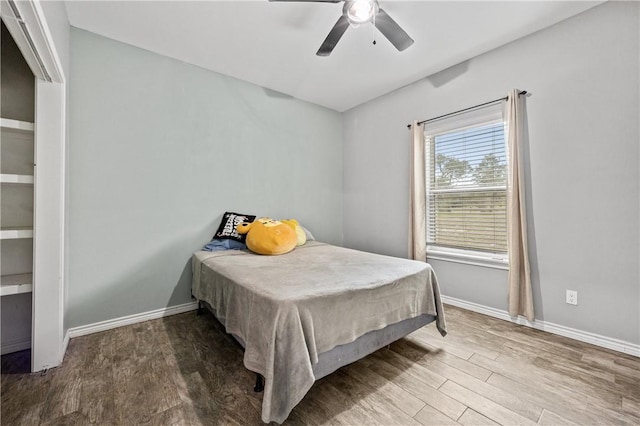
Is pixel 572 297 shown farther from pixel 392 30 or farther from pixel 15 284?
pixel 15 284

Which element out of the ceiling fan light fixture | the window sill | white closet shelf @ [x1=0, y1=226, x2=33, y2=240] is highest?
the ceiling fan light fixture

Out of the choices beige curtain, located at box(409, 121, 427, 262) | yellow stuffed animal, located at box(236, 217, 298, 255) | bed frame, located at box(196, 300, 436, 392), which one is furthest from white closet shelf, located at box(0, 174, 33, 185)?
beige curtain, located at box(409, 121, 427, 262)

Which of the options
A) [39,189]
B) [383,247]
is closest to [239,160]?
[39,189]

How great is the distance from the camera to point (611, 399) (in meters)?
1.49

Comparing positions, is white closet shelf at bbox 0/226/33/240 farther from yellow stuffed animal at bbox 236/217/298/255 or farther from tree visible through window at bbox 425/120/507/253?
tree visible through window at bbox 425/120/507/253

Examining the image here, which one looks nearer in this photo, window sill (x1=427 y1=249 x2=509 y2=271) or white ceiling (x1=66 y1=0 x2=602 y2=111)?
white ceiling (x1=66 y1=0 x2=602 y2=111)

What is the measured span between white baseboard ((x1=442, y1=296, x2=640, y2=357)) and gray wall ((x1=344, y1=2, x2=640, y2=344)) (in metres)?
0.04

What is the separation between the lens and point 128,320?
2.45m

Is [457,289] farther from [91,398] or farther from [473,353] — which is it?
[91,398]

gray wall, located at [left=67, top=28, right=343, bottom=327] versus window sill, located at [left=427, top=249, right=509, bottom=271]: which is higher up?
gray wall, located at [left=67, top=28, right=343, bottom=327]

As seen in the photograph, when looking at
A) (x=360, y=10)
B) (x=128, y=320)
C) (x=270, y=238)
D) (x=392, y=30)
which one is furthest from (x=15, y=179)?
(x=392, y=30)

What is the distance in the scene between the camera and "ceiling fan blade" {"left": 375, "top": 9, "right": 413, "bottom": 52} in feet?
6.18

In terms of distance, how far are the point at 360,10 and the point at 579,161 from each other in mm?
2104

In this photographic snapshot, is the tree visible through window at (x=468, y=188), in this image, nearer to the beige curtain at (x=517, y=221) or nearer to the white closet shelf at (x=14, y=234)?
the beige curtain at (x=517, y=221)
